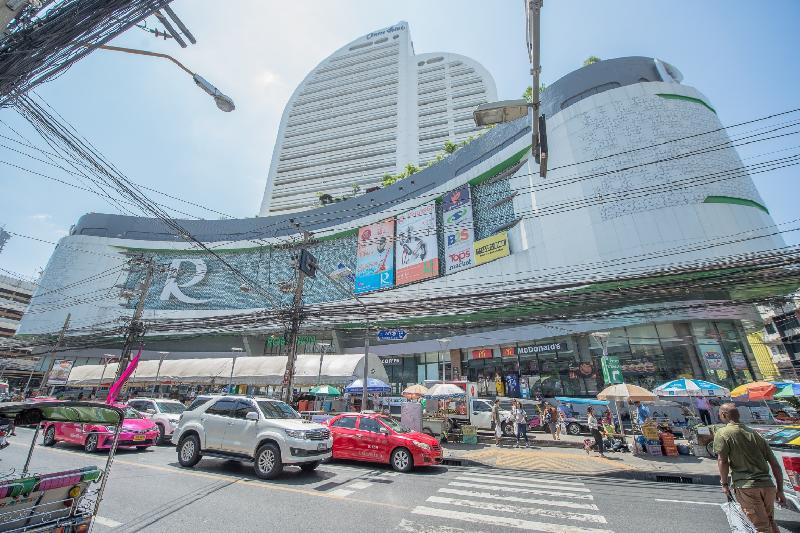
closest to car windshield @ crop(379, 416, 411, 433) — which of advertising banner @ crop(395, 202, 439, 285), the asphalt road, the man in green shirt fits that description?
the asphalt road

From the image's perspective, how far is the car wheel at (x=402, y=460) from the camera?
10.3 meters

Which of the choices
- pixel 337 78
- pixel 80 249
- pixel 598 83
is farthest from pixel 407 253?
pixel 337 78

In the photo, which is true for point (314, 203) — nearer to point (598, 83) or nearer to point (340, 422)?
point (598, 83)

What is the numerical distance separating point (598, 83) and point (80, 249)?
249 feet

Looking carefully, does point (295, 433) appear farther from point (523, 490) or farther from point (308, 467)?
point (523, 490)

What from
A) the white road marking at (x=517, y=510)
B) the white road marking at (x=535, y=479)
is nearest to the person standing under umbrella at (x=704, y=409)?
the white road marking at (x=535, y=479)

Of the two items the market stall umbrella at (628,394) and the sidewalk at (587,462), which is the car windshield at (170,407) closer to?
the sidewalk at (587,462)

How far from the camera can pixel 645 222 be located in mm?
26281

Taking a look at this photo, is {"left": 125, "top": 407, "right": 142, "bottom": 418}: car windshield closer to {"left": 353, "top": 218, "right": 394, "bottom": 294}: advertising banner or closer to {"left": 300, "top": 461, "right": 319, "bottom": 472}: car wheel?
{"left": 300, "top": 461, "right": 319, "bottom": 472}: car wheel

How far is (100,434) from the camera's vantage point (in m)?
11.8

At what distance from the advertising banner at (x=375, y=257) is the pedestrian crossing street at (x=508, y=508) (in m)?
32.4

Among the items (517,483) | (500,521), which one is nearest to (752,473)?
(500,521)

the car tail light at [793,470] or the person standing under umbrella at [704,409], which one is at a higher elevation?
the person standing under umbrella at [704,409]

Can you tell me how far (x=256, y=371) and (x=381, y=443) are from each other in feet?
47.9
